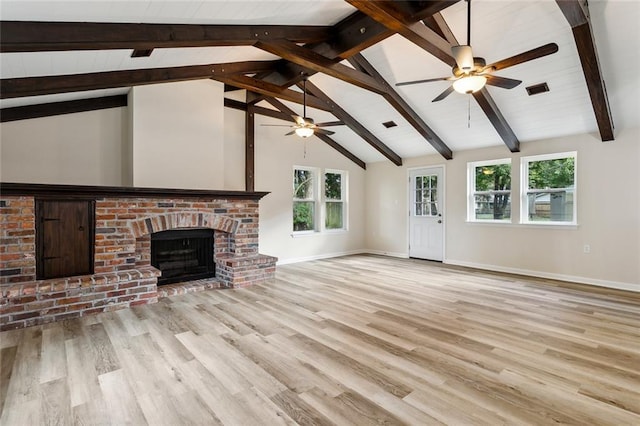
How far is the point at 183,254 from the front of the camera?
16.3ft

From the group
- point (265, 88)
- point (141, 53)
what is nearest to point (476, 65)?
point (265, 88)

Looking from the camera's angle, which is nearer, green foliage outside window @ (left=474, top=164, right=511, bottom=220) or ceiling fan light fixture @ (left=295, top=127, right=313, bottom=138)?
ceiling fan light fixture @ (left=295, top=127, right=313, bottom=138)

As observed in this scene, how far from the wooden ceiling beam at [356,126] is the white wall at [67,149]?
3.10m

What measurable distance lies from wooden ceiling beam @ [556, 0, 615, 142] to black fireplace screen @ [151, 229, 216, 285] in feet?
16.9

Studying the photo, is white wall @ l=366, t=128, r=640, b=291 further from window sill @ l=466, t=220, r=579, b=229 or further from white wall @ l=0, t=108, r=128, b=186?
white wall @ l=0, t=108, r=128, b=186

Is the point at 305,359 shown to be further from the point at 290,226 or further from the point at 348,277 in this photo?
the point at 290,226

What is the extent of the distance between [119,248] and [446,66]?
4923 millimetres

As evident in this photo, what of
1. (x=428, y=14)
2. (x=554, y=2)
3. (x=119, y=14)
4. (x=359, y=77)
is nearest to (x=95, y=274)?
(x=119, y=14)

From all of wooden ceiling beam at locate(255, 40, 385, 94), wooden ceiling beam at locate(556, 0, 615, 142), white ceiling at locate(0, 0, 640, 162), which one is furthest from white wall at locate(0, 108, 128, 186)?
wooden ceiling beam at locate(556, 0, 615, 142)

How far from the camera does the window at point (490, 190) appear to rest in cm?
612

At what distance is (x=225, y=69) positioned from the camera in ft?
14.6

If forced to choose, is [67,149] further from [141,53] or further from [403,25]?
[403,25]

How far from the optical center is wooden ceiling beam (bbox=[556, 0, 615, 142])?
3068mm

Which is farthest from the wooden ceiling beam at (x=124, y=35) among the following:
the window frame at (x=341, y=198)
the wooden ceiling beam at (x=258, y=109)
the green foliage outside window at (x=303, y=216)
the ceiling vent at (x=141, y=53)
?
the window frame at (x=341, y=198)
